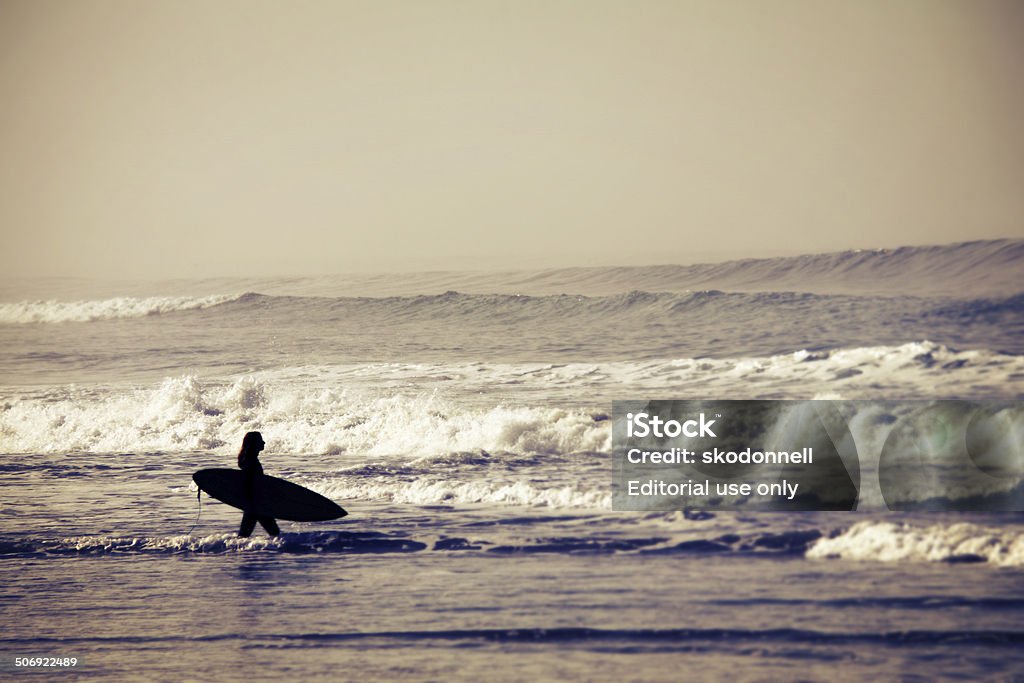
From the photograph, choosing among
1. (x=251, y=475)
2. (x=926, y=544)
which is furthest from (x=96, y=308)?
(x=926, y=544)

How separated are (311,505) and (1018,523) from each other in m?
4.44

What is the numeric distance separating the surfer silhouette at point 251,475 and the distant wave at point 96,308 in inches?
228

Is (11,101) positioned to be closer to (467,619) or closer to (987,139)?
(467,619)

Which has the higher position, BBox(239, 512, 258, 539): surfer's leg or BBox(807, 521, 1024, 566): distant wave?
→ BBox(239, 512, 258, 539): surfer's leg

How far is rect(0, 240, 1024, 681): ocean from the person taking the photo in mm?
4250

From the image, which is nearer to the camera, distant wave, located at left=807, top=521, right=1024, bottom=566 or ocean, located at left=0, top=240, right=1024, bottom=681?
ocean, located at left=0, top=240, right=1024, bottom=681

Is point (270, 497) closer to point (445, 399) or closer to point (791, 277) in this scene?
point (445, 399)

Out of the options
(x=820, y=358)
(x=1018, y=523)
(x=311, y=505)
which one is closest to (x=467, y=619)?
(x=311, y=505)

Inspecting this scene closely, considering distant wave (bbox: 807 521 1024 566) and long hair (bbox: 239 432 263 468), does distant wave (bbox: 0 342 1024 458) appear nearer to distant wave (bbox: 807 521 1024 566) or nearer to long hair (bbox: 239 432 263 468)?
long hair (bbox: 239 432 263 468)

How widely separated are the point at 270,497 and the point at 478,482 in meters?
1.67

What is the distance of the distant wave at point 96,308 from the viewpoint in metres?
12.2

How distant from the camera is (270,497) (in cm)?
A: 638

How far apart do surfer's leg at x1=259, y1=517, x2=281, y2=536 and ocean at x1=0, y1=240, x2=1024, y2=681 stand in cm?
8

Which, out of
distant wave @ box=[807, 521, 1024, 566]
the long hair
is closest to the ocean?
distant wave @ box=[807, 521, 1024, 566]
